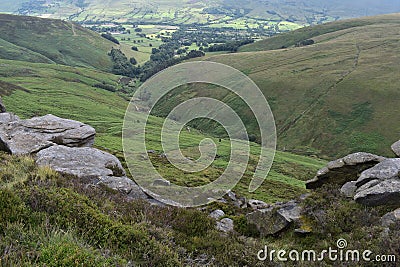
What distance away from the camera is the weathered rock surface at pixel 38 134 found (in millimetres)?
24641

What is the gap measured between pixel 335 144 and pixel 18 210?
11457 cm

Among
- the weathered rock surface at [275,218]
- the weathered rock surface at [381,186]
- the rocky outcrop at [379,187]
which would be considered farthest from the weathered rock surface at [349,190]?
the weathered rock surface at [275,218]

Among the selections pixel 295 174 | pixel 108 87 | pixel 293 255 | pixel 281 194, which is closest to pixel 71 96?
pixel 108 87

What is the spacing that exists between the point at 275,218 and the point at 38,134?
816 inches

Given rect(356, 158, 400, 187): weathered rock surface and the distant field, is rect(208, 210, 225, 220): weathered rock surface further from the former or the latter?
the distant field

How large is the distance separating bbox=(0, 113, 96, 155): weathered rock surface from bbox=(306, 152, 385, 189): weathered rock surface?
65.2ft

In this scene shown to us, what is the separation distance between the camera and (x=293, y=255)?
12.5 metres

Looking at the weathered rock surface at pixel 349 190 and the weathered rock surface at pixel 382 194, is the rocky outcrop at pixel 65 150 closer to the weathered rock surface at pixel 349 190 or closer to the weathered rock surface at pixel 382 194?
the weathered rock surface at pixel 349 190

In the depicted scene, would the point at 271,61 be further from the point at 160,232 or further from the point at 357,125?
the point at 160,232

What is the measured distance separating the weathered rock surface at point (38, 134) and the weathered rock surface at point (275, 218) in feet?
55.0

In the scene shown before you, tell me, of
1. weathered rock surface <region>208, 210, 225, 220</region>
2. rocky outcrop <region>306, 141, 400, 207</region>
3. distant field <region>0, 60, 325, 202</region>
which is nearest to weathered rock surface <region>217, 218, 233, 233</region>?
weathered rock surface <region>208, 210, 225, 220</region>

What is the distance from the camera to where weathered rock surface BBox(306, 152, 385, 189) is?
2048cm

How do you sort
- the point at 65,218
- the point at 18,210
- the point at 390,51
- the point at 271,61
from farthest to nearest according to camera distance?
the point at 271,61 → the point at 390,51 → the point at 65,218 → the point at 18,210

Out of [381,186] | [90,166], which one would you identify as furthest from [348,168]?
[90,166]
